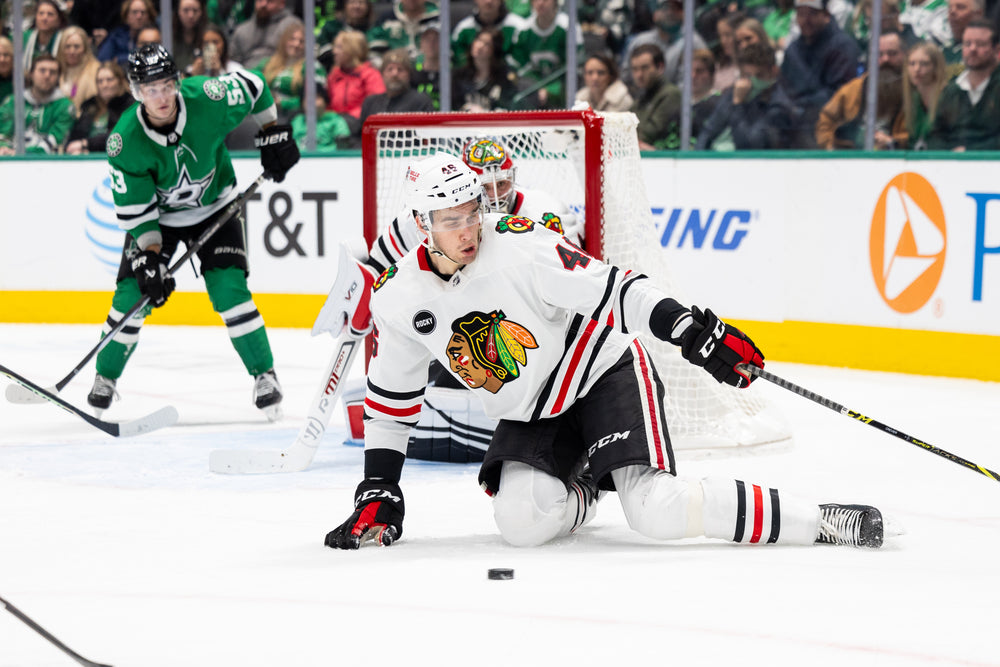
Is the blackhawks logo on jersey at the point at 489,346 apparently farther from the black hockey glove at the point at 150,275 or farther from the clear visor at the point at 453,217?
the black hockey glove at the point at 150,275

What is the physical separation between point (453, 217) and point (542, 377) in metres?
0.36

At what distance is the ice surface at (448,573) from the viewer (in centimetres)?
193

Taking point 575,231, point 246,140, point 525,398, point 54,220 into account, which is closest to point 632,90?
point 246,140

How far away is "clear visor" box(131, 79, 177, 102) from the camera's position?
12.7ft

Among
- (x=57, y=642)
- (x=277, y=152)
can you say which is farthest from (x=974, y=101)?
(x=57, y=642)

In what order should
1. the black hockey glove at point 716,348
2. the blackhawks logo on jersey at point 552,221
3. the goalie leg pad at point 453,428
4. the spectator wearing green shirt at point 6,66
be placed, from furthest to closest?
the spectator wearing green shirt at point 6,66 → the goalie leg pad at point 453,428 → the blackhawks logo on jersey at point 552,221 → the black hockey glove at point 716,348

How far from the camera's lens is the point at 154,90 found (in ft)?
12.8

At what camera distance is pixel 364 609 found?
2.12 m

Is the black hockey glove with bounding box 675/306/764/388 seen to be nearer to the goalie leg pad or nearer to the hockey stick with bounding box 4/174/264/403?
the goalie leg pad

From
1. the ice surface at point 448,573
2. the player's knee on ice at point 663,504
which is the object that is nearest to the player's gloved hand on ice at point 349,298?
the ice surface at point 448,573

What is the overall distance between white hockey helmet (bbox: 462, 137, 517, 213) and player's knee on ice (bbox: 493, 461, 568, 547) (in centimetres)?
98

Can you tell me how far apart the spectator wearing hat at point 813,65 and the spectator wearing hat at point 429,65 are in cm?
164

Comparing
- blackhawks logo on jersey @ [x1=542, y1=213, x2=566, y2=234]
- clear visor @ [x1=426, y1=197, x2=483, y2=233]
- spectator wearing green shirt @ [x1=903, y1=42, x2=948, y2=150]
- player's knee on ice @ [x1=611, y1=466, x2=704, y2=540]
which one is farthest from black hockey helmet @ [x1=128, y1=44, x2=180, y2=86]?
spectator wearing green shirt @ [x1=903, y1=42, x2=948, y2=150]

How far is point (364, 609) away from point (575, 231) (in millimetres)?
1708
